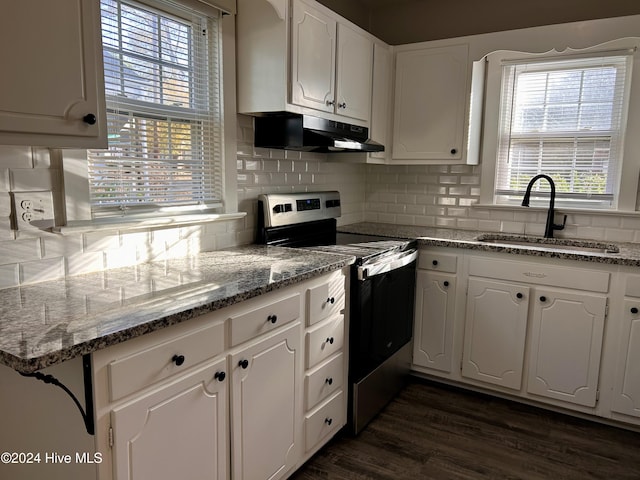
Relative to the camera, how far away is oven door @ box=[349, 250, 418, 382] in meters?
2.40

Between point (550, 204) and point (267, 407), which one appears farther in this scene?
point (550, 204)

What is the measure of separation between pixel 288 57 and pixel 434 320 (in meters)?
1.79

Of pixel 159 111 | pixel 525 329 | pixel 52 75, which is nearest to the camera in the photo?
pixel 52 75

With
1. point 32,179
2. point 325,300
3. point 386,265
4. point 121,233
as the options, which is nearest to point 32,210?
point 32,179

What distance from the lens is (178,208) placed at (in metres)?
2.20

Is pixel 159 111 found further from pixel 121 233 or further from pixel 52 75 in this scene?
pixel 52 75

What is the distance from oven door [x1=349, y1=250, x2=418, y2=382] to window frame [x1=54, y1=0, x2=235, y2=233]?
77 centimetres

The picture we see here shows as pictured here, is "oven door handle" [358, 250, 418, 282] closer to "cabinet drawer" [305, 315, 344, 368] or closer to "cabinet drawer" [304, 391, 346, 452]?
"cabinet drawer" [305, 315, 344, 368]

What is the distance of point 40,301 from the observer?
1.46 meters

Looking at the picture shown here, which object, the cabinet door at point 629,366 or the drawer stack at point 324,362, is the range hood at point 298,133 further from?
the cabinet door at point 629,366

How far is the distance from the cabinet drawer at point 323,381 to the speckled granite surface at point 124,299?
1.54ft

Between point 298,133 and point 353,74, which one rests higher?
point 353,74

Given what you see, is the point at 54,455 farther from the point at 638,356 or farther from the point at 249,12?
the point at 638,356

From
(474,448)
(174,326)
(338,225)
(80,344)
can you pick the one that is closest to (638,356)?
(474,448)
